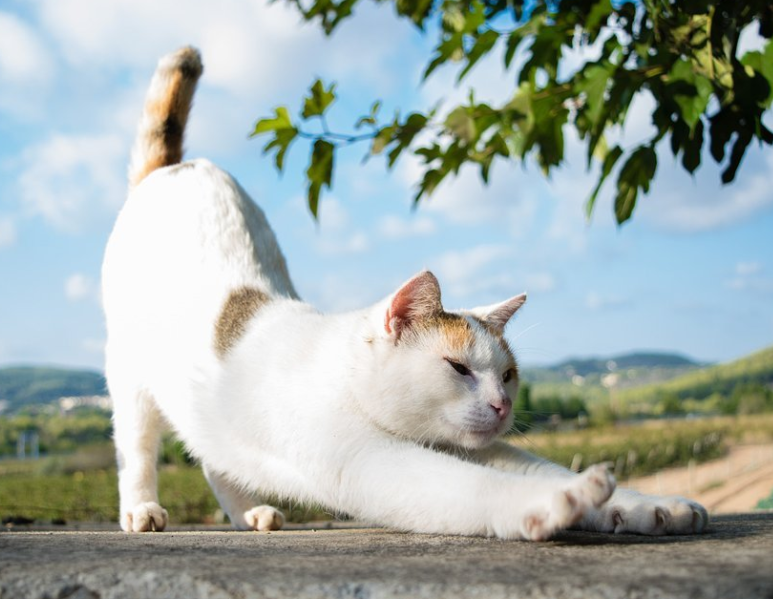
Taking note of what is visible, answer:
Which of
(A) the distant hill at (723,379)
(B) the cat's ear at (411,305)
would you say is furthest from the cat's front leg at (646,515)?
(A) the distant hill at (723,379)

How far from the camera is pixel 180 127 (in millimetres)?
4086

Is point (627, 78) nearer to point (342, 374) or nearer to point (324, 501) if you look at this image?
point (342, 374)

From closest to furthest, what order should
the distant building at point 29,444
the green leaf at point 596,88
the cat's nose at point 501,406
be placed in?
1. the cat's nose at point 501,406
2. the green leaf at point 596,88
3. the distant building at point 29,444

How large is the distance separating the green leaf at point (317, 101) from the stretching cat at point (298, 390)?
1.53ft

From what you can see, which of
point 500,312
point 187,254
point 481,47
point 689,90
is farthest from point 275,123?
point 689,90

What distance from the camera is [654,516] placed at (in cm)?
194

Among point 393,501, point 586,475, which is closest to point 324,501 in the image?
point 393,501

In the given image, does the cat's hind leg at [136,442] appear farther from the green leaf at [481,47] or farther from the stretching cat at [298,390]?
the green leaf at [481,47]

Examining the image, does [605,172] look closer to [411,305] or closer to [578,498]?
[411,305]

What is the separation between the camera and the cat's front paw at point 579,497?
1.59 meters

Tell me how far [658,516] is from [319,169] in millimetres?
2066

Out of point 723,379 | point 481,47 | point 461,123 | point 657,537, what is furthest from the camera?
point 723,379

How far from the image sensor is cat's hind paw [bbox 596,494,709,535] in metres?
1.93

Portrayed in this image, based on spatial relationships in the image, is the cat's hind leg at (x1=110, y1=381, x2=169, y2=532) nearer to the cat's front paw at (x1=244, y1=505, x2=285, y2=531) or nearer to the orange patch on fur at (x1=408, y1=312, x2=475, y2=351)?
the cat's front paw at (x1=244, y1=505, x2=285, y2=531)
